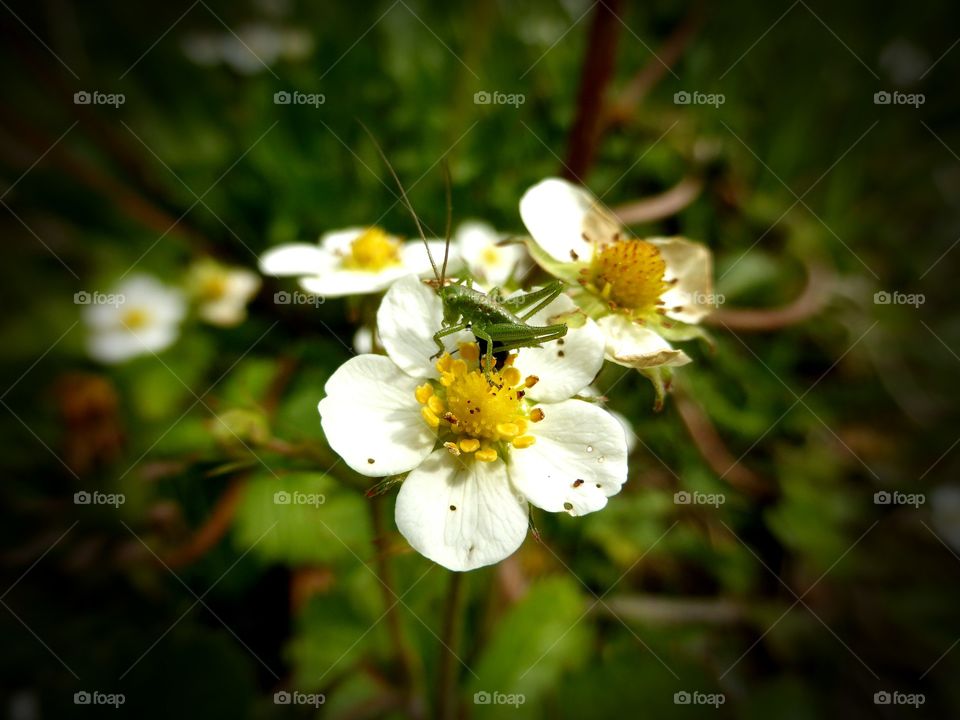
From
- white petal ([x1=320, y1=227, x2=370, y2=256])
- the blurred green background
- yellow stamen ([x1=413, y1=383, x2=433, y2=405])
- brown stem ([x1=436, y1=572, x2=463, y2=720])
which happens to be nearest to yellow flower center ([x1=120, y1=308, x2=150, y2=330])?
the blurred green background

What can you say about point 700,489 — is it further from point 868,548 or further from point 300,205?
point 300,205

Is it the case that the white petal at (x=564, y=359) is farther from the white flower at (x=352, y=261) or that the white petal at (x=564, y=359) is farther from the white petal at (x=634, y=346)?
the white flower at (x=352, y=261)

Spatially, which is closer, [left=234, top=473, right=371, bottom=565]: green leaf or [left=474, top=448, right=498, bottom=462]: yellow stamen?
[left=474, top=448, right=498, bottom=462]: yellow stamen

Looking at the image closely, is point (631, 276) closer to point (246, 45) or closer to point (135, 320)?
point (135, 320)

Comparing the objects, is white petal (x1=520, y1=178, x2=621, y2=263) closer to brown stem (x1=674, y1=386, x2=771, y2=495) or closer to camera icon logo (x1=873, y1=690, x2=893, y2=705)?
brown stem (x1=674, y1=386, x2=771, y2=495)

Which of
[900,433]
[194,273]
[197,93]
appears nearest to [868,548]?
[900,433]
